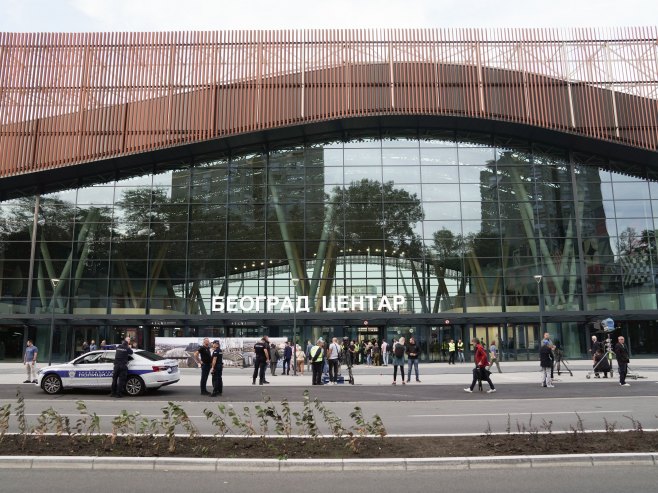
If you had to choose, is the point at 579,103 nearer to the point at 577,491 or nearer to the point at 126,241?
the point at 126,241

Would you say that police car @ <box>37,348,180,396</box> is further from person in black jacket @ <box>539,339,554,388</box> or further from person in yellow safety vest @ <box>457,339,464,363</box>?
person in yellow safety vest @ <box>457,339,464,363</box>

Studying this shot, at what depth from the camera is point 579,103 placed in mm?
36656

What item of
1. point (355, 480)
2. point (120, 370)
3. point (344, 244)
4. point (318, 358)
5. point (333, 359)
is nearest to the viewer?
point (355, 480)

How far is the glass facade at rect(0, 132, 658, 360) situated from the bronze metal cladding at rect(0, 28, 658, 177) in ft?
9.61

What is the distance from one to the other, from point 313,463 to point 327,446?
882 millimetres

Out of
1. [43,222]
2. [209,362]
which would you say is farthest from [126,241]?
[209,362]

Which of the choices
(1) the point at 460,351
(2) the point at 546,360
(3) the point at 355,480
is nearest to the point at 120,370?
(3) the point at 355,480

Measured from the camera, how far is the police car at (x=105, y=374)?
17.2 meters

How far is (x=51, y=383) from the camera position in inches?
697

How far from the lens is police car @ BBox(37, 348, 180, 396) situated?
17.2m

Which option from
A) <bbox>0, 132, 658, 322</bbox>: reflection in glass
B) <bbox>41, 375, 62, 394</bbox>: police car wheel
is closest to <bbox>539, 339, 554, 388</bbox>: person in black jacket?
<bbox>41, 375, 62, 394</bbox>: police car wheel

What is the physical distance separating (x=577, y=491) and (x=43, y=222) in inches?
1489

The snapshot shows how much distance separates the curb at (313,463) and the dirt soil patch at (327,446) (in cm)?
26

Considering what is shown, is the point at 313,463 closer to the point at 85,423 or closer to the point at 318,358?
the point at 85,423
